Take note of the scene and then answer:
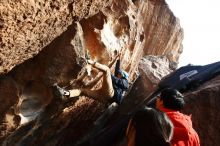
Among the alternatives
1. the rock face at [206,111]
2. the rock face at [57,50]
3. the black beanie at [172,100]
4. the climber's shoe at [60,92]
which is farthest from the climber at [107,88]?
the black beanie at [172,100]

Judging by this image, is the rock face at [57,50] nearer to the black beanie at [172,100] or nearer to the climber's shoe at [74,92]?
the climber's shoe at [74,92]

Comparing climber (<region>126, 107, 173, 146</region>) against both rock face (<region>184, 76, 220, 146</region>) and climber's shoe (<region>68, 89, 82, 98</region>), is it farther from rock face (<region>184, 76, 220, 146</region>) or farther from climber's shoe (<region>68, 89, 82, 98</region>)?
climber's shoe (<region>68, 89, 82, 98</region>)

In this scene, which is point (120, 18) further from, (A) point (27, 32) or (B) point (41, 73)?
(A) point (27, 32)

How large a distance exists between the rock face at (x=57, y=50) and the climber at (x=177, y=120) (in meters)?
2.39

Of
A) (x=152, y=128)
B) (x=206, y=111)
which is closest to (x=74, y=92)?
(x=206, y=111)

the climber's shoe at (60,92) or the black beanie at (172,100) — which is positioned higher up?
the climber's shoe at (60,92)

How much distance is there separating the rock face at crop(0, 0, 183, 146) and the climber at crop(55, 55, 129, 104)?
228 millimetres

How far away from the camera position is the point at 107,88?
7.92 m

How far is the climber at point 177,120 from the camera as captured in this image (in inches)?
167

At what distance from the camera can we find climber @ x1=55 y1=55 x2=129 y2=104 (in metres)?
7.29

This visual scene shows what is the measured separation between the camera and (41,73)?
6812mm

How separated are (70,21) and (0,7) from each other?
178cm

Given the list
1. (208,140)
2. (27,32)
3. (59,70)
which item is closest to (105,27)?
(59,70)

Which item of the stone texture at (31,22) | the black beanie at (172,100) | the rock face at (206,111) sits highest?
the stone texture at (31,22)
